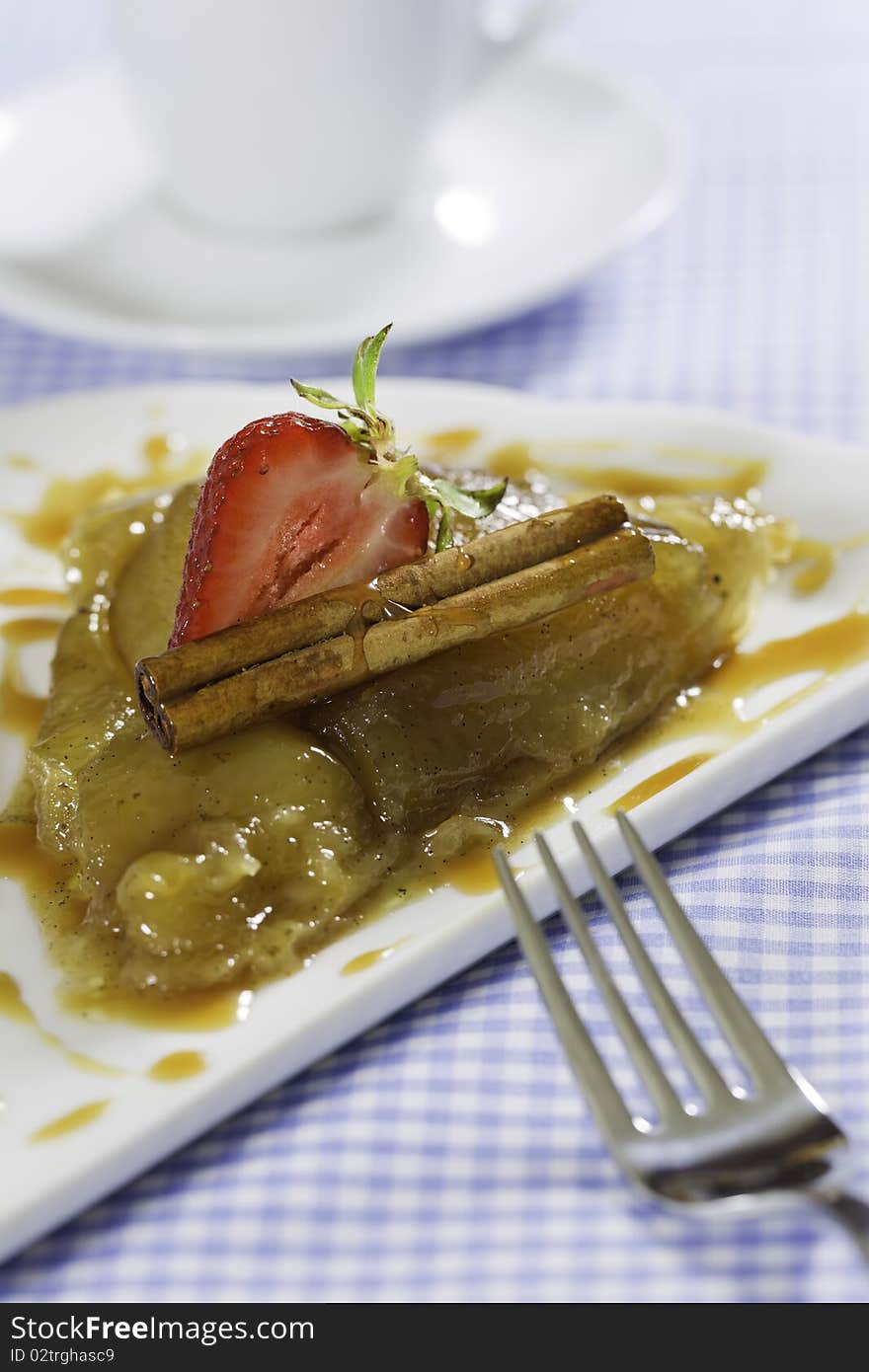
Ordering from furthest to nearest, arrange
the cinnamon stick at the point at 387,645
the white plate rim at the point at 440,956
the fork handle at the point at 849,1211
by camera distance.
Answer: the cinnamon stick at the point at 387,645
the white plate rim at the point at 440,956
the fork handle at the point at 849,1211

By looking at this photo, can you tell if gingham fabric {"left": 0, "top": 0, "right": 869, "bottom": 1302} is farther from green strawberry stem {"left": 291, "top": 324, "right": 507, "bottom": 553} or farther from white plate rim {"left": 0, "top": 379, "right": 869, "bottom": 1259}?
green strawberry stem {"left": 291, "top": 324, "right": 507, "bottom": 553}

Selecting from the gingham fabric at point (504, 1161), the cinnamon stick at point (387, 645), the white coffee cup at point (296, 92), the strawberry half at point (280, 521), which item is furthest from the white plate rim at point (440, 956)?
the white coffee cup at point (296, 92)

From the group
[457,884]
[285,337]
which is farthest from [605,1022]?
[285,337]

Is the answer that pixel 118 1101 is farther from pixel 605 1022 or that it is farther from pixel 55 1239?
pixel 605 1022
